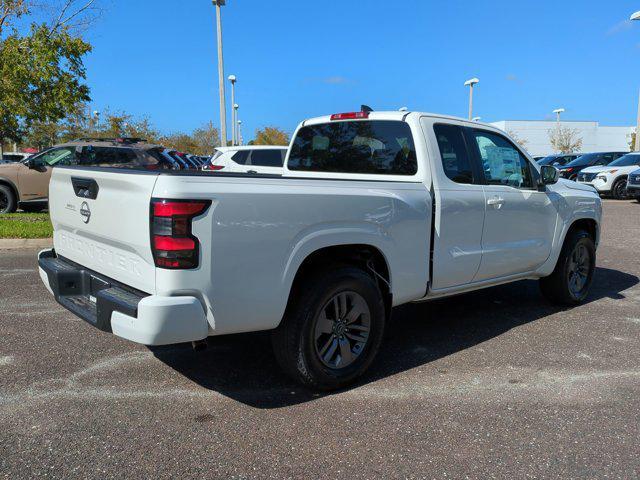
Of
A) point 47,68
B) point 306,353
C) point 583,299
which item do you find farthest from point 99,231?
point 47,68

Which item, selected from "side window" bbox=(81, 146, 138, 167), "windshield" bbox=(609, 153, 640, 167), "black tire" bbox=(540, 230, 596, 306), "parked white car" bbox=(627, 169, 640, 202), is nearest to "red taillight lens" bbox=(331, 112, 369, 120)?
"black tire" bbox=(540, 230, 596, 306)

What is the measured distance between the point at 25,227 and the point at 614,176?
60.4 feet

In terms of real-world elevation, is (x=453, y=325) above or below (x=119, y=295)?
below

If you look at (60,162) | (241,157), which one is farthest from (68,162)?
(241,157)

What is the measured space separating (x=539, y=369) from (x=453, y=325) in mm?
1150

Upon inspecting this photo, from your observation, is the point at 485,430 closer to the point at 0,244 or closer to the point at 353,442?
the point at 353,442

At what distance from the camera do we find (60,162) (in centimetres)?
1204

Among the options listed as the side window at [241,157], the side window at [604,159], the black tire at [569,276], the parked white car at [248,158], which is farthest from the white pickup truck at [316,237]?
the side window at [604,159]

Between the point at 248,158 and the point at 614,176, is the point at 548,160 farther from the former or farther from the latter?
the point at 248,158

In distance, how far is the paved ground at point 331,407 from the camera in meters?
2.71

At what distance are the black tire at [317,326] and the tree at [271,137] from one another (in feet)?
160

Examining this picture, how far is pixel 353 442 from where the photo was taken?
9.55 feet

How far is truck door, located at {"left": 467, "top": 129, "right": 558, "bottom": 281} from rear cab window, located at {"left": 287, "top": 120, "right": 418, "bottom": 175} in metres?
0.69

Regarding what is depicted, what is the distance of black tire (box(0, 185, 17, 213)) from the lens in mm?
11984
